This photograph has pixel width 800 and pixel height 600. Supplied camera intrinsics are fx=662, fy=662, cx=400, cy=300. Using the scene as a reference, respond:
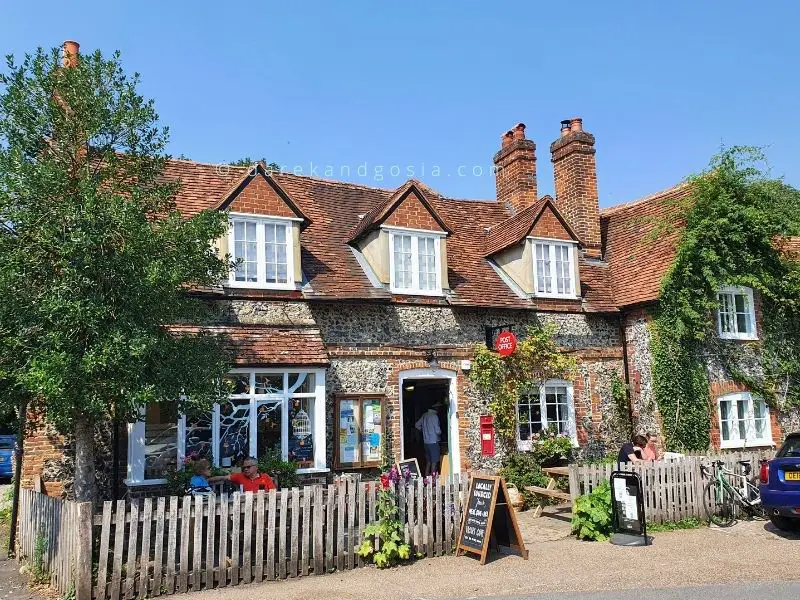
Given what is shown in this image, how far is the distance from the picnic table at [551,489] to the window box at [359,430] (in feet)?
10.4

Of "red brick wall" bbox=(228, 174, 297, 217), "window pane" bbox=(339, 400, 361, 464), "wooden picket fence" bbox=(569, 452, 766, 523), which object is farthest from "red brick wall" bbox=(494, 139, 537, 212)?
"wooden picket fence" bbox=(569, 452, 766, 523)

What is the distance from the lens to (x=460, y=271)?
16.1 m

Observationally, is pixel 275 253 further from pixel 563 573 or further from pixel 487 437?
pixel 563 573

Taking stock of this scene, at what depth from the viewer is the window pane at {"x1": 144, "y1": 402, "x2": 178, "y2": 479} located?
452 inches

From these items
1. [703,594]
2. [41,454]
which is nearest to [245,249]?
[41,454]

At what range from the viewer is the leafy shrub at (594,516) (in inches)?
414

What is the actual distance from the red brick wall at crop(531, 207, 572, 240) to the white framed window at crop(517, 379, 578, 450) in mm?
3593

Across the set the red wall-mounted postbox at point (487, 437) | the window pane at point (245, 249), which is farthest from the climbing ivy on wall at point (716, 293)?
the window pane at point (245, 249)

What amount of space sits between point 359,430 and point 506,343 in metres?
3.69

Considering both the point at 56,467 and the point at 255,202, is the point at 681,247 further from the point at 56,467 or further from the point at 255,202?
the point at 56,467

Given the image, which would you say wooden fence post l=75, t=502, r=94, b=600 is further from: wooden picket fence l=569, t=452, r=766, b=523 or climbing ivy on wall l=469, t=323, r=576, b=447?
climbing ivy on wall l=469, t=323, r=576, b=447

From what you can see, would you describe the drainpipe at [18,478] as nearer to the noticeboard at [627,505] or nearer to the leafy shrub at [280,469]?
the leafy shrub at [280,469]

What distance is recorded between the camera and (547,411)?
15.8 m

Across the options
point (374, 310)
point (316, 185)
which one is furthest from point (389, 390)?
point (316, 185)
